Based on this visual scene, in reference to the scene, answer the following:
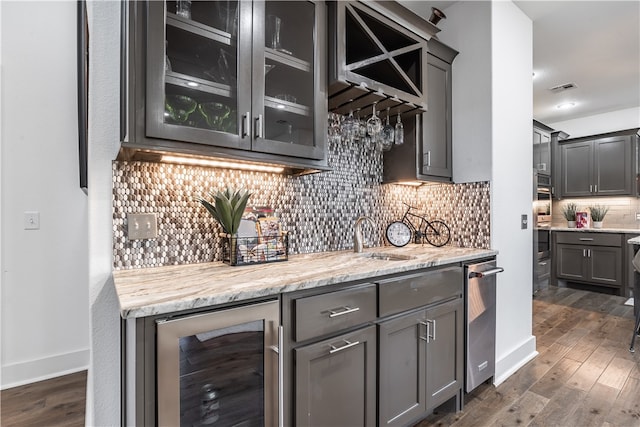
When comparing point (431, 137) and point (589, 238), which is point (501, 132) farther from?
point (589, 238)

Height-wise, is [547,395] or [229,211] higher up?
[229,211]

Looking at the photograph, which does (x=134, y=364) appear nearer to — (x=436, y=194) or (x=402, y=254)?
(x=402, y=254)

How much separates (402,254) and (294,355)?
112 centimetres

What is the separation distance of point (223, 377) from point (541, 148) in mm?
5330

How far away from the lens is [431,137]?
2.35 m

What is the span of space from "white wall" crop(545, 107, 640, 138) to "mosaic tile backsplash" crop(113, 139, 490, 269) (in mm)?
4504

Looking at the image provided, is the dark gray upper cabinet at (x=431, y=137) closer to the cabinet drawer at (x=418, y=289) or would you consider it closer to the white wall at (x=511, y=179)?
the white wall at (x=511, y=179)

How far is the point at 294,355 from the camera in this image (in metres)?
1.23

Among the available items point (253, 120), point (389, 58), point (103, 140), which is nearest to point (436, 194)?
point (389, 58)

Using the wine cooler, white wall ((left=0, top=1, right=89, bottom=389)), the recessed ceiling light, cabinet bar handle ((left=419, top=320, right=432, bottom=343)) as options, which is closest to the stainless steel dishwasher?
cabinet bar handle ((left=419, top=320, right=432, bottom=343))

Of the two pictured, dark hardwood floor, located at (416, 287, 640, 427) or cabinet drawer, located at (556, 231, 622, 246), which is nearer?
dark hardwood floor, located at (416, 287, 640, 427)

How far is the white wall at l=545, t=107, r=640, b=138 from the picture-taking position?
495cm

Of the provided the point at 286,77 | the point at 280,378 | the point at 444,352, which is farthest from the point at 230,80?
the point at 444,352

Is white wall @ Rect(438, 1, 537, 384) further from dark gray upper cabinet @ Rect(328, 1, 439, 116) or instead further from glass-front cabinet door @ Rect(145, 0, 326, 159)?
glass-front cabinet door @ Rect(145, 0, 326, 159)
